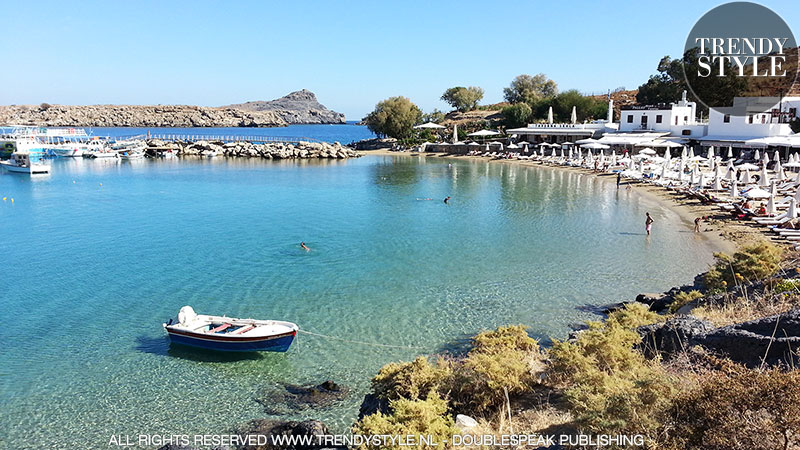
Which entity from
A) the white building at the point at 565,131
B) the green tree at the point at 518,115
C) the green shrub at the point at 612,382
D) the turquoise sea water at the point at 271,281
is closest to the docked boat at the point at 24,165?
the turquoise sea water at the point at 271,281

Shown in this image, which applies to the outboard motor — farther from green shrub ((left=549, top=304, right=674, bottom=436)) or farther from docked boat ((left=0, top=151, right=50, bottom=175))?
docked boat ((left=0, top=151, right=50, bottom=175))

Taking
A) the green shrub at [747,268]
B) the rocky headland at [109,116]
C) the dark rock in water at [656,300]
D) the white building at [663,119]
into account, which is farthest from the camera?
the rocky headland at [109,116]

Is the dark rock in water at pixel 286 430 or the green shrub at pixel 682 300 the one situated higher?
the green shrub at pixel 682 300

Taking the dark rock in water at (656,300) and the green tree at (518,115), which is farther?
the green tree at (518,115)

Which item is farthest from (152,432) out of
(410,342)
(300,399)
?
(410,342)

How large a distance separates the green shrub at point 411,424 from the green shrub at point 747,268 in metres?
10.4

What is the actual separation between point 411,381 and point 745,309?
756 centimetres

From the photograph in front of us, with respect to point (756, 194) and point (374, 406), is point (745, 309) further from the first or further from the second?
point (756, 194)

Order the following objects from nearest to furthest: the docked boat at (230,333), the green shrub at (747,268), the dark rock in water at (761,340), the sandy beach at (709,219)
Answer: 1. the dark rock in water at (761,340)
2. the docked boat at (230,333)
3. the green shrub at (747,268)
4. the sandy beach at (709,219)

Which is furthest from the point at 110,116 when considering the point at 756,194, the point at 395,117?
the point at 756,194

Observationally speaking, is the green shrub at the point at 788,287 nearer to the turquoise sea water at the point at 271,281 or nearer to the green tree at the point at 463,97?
the turquoise sea water at the point at 271,281

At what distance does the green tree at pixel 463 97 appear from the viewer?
10712 cm

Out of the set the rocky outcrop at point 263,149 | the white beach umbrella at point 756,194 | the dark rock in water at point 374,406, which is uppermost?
the rocky outcrop at point 263,149

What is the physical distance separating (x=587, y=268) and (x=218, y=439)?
15.6m
